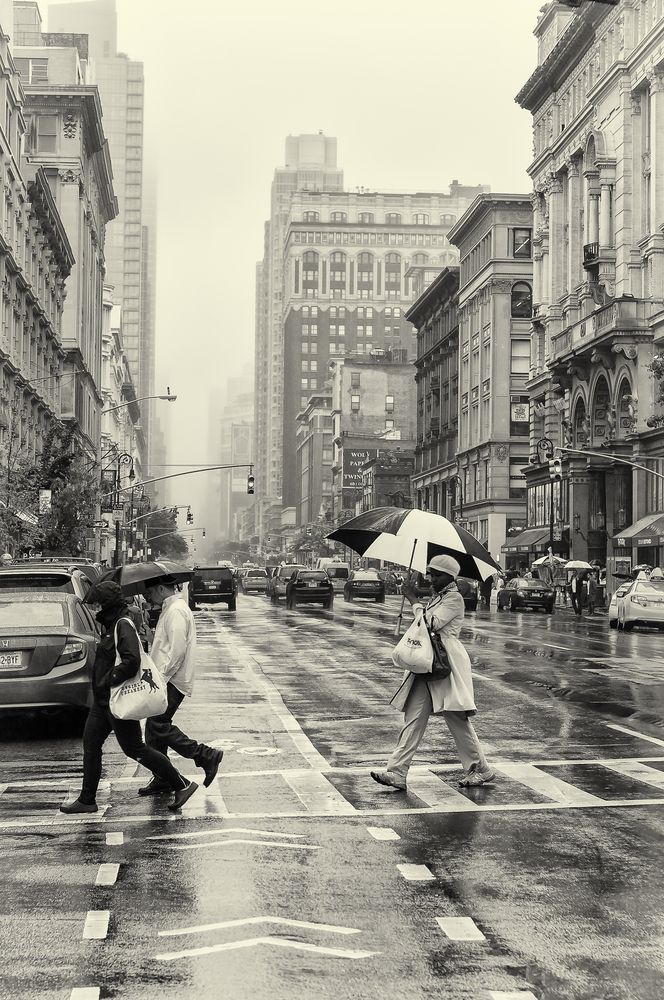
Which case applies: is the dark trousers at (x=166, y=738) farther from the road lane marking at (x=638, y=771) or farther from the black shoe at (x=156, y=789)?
the road lane marking at (x=638, y=771)

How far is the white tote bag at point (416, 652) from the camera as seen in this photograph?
1002 cm

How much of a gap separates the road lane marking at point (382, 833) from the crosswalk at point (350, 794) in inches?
18.1

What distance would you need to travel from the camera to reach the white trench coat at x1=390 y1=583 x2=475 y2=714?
1012 centimetres

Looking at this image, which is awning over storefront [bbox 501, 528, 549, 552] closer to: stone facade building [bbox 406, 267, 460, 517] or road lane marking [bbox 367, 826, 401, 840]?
stone facade building [bbox 406, 267, 460, 517]

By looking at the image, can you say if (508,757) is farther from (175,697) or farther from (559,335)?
(559,335)

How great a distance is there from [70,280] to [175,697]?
3070 inches

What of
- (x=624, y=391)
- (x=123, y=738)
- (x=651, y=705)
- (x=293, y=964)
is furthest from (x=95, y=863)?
(x=624, y=391)

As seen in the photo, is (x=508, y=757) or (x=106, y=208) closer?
(x=508, y=757)

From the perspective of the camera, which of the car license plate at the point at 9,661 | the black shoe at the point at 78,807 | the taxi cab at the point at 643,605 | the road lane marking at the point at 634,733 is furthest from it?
the taxi cab at the point at 643,605

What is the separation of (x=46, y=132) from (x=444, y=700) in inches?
3210

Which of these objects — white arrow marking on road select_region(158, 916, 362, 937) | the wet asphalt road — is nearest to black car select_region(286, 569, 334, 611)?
the wet asphalt road

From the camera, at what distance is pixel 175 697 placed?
998 centimetres

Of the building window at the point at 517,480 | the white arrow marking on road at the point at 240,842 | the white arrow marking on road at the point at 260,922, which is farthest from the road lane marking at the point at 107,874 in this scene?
the building window at the point at 517,480

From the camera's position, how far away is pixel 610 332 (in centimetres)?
6088
